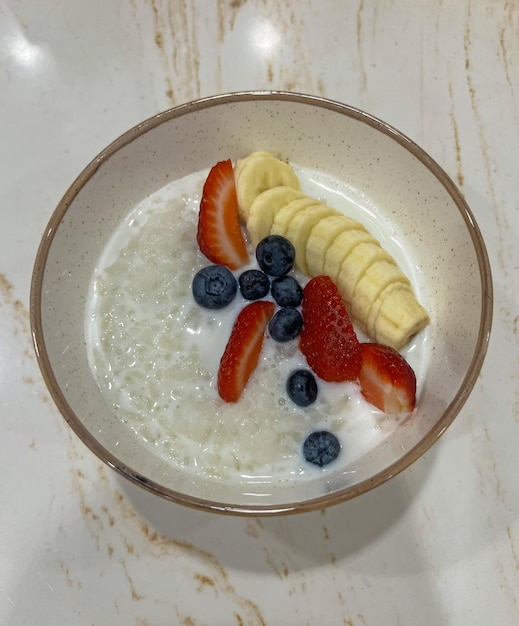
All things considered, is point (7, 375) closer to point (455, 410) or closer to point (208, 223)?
point (208, 223)

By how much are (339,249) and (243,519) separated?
519 millimetres

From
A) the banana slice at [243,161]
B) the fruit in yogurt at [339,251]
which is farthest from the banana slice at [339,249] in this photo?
the banana slice at [243,161]

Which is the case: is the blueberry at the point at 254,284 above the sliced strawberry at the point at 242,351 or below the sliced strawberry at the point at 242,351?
above

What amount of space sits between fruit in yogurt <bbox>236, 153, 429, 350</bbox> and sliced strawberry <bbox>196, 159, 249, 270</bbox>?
0.03m

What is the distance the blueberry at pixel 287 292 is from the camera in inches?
41.0

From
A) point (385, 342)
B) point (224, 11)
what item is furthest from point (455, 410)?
point (224, 11)

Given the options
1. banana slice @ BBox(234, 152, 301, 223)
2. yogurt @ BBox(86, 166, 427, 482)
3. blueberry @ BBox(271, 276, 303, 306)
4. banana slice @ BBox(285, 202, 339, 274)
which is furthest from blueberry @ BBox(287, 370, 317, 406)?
banana slice @ BBox(234, 152, 301, 223)

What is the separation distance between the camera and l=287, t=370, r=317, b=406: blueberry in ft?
3.27

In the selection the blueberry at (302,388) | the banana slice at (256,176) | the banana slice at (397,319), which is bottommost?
the blueberry at (302,388)

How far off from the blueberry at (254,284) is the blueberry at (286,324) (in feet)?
0.20

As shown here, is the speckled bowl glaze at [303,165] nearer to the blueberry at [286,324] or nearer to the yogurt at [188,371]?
the yogurt at [188,371]

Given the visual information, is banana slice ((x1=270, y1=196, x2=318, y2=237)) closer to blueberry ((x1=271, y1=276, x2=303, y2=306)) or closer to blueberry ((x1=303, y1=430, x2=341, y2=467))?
blueberry ((x1=271, y1=276, x2=303, y2=306))

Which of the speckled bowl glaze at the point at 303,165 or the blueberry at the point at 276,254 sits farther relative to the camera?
the blueberry at the point at 276,254

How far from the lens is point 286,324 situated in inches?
39.9
